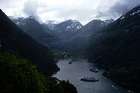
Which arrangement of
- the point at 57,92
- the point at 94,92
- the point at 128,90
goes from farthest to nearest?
1. the point at 128,90
2. the point at 94,92
3. the point at 57,92

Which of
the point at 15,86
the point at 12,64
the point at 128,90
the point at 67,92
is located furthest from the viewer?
the point at 128,90

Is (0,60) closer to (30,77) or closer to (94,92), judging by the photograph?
(30,77)

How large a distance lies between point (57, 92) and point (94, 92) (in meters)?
99.7

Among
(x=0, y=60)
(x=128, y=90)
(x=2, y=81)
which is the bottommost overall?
(x=128, y=90)

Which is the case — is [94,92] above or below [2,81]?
below

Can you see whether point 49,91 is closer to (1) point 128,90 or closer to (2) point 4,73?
(2) point 4,73

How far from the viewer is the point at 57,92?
85.0 meters

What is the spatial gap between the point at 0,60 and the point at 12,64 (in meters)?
3.06

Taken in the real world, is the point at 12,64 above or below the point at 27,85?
above

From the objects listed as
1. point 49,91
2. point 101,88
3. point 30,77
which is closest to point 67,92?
point 49,91

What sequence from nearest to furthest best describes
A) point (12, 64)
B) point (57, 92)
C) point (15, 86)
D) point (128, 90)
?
point (15, 86) < point (12, 64) < point (57, 92) < point (128, 90)

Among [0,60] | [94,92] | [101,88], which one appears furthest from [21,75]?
[101,88]

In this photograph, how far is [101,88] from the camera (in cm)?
19625

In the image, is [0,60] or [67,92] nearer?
[0,60]
